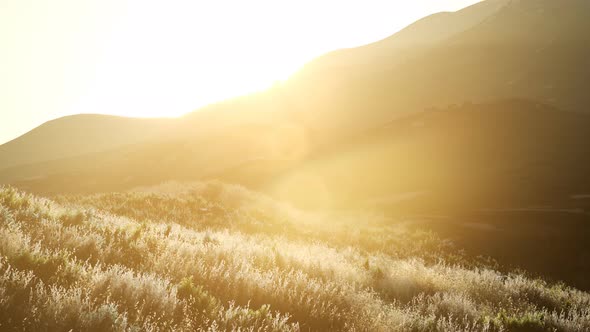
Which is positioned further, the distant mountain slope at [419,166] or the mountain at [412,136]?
the mountain at [412,136]

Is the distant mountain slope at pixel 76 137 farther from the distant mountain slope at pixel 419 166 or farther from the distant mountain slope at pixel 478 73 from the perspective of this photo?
the distant mountain slope at pixel 478 73

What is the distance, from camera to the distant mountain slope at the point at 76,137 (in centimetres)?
9244

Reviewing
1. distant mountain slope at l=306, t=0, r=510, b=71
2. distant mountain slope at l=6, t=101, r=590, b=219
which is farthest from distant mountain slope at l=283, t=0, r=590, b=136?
distant mountain slope at l=6, t=101, r=590, b=219

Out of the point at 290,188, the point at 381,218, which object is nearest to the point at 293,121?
the point at 290,188

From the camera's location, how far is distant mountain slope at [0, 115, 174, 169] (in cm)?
9244

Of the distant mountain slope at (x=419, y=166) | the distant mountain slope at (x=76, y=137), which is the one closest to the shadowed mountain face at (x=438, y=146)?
the distant mountain slope at (x=419, y=166)

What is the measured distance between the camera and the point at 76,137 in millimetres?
102562

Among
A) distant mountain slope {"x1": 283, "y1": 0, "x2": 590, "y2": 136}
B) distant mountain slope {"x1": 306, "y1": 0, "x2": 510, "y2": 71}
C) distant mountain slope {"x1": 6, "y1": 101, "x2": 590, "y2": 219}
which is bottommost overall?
distant mountain slope {"x1": 6, "y1": 101, "x2": 590, "y2": 219}

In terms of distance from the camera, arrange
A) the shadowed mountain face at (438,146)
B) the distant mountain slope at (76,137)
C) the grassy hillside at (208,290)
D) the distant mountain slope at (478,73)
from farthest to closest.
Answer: the distant mountain slope at (76,137) → the distant mountain slope at (478,73) → the shadowed mountain face at (438,146) → the grassy hillside at (208,290)

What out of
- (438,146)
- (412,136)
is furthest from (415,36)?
(438,146)

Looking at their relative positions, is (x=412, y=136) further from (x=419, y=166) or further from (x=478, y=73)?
(x=478, y=73)

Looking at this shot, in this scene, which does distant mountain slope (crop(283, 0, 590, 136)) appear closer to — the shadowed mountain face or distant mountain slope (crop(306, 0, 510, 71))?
the shadowed mountain face

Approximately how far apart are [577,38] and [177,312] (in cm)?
8108

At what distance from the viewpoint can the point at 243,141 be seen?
52.2 metres
